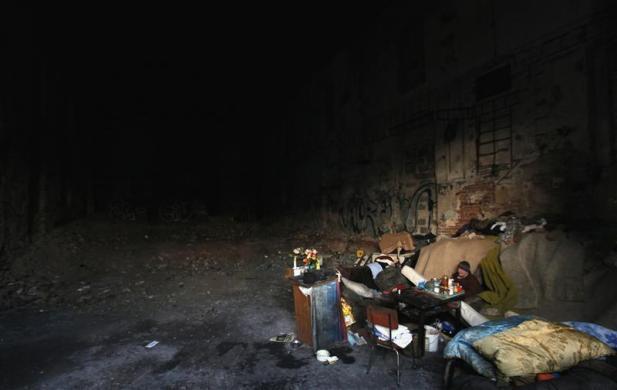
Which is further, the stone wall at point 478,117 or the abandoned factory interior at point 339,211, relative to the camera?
the stone wall at point 478,117

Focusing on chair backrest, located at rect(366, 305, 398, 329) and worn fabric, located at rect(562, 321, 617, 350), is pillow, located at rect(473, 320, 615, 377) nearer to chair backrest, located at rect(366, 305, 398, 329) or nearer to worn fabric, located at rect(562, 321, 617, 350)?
worn fabric, located at rect(562, 321, 617, 350)

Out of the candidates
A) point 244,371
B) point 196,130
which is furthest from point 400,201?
point 196,130

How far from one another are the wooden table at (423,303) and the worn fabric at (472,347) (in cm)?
46

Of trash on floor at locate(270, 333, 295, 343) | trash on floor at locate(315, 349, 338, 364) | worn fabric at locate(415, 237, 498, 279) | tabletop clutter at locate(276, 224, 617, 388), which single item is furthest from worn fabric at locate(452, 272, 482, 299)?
trash on floor at locate(270, 333, 295, 343)

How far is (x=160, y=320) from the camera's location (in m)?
5.16

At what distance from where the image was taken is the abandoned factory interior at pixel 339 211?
359cm

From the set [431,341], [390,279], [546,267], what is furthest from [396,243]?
[431,341]

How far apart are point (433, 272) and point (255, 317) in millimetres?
3089

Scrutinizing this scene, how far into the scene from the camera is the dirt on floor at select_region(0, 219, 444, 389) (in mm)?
3404

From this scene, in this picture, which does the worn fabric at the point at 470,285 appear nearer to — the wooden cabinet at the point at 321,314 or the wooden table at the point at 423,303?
the wooden table at the point at 423,303

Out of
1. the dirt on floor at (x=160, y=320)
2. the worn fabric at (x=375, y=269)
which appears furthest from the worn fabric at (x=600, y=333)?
the worn fabric at (x=375, y=269)

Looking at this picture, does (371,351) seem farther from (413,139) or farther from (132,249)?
(132,249)

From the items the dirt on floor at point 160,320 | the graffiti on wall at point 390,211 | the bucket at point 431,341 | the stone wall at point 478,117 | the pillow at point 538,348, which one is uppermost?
the stone wall at point 478,117

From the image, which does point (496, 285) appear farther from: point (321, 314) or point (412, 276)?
point (321, 314)
